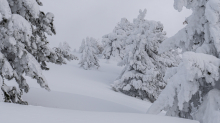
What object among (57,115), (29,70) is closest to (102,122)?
(57,115)

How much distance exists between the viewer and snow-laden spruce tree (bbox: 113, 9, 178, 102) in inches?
594

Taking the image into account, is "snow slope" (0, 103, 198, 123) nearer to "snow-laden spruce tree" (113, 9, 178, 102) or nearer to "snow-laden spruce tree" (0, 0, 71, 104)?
"snow-laden spruce tree" (0, 0, 71, 104)

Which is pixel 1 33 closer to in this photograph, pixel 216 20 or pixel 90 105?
pixel 90 105

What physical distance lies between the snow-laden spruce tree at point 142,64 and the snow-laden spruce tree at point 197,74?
7.59 m

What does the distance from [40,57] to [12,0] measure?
2.13m

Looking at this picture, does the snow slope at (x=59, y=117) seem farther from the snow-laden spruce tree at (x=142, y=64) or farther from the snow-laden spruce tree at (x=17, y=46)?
the snow-laden spruce tree at (x=142, y=64)

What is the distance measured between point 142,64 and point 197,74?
431 inches

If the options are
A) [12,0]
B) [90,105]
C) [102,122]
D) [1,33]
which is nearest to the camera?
[102,122]

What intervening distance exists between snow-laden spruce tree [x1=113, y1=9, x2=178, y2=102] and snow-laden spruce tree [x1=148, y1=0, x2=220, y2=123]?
24.9ft

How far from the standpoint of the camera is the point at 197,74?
5.07m

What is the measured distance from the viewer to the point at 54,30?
7254 millimetres

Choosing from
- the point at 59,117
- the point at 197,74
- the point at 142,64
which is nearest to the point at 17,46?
the point at 59,117

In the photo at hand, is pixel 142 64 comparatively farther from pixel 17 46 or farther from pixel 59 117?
pixel 59 117

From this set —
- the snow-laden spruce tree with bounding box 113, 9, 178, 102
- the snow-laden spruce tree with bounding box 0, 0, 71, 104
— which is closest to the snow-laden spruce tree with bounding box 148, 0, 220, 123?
the snow-laden spruce tree with bounding box 0, 0, 71, 104
